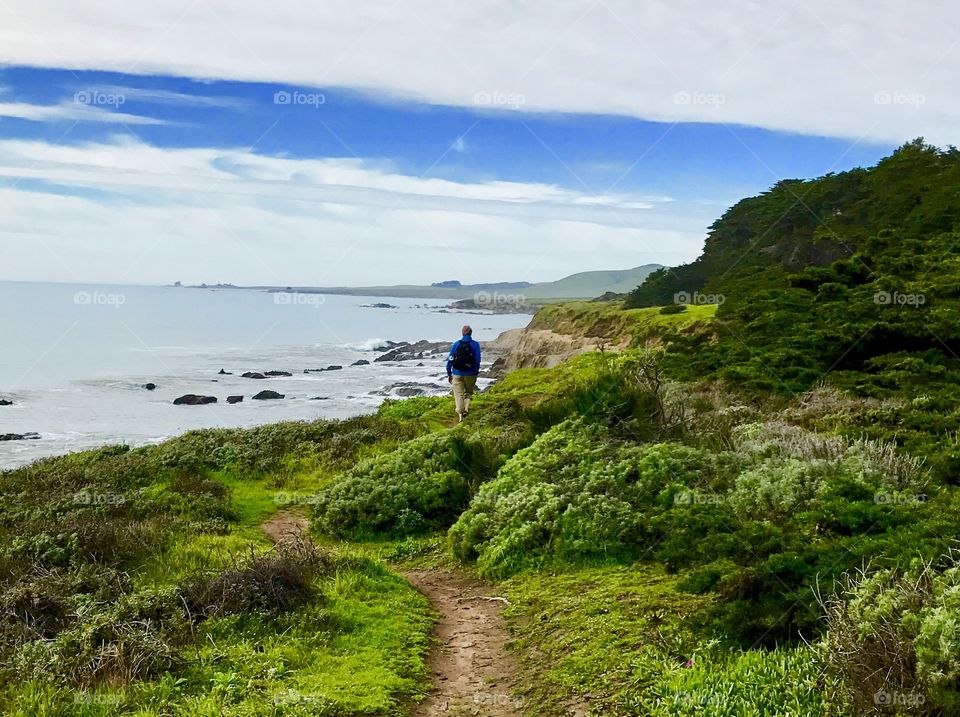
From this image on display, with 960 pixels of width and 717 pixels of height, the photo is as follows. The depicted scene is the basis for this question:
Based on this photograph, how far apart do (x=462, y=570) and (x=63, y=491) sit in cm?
791

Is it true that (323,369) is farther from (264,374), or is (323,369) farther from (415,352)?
(415,352)

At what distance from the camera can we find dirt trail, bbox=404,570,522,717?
681cm

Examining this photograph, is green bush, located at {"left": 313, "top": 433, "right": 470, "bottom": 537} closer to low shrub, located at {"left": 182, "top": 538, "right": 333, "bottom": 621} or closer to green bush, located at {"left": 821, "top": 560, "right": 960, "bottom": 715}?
low shrub, located at {"left": 182, "top": 538, "right": 333, "bottom": 621}

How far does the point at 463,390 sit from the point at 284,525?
701 centimetres

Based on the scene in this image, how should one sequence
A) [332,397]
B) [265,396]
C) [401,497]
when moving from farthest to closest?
[265,396], [332,397], [401,497]

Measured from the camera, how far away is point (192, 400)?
50.8m

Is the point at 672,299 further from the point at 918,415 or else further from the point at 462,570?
the point at 462,570

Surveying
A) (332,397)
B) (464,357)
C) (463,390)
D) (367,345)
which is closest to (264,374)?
(332,397)

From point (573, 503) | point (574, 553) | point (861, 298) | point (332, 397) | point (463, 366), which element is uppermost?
point (861, 298)

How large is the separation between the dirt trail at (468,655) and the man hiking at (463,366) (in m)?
8.80

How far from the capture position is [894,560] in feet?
20.9

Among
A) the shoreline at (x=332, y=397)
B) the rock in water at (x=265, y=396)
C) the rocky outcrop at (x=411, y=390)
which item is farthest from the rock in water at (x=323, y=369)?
the rock in water at (x=265, y=396)

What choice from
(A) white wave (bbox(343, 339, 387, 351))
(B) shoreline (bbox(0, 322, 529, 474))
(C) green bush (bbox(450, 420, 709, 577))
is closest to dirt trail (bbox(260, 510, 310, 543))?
(C) green bush (bbox(450, 420, 709, 577))

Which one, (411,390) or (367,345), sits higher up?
(367,345)
